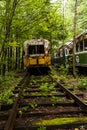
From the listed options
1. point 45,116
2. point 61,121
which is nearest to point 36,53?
point 45,116

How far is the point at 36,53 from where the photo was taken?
76.9 feet

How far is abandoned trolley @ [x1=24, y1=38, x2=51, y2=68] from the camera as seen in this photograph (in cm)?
2305

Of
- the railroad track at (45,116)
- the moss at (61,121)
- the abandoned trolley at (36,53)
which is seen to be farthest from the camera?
the abandoned trolley at (36,53)

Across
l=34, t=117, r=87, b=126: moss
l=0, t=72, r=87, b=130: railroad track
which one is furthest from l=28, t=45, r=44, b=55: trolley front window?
l=34, t=117, r=87, b=126: moss

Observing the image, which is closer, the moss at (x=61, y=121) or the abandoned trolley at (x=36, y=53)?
Result: the moss at (x=61, y=121)

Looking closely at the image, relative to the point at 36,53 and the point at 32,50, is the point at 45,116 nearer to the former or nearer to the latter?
the point at 36,53

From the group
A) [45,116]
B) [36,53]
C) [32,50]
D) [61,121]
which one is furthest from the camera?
[32,50]

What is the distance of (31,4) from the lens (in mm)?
16312

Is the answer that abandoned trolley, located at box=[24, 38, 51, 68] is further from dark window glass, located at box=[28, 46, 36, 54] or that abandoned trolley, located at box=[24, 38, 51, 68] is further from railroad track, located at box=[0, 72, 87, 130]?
railroad track, located at box=[0, 72, 87, 130]

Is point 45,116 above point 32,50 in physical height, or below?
below

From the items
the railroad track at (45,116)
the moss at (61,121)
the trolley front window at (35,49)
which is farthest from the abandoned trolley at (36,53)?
the moss at (61,121)

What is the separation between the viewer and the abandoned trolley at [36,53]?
23047 mm

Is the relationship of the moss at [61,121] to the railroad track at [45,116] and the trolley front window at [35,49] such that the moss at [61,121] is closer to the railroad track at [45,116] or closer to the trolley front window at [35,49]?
the railroad track at [45,116]

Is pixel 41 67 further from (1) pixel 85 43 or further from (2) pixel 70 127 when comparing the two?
(2) pixel 70 127
